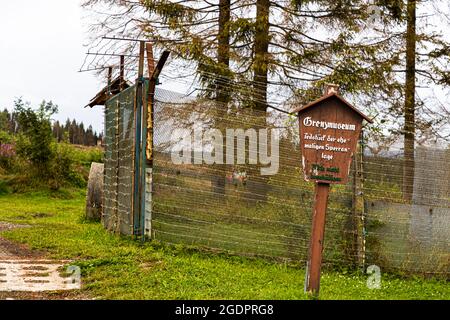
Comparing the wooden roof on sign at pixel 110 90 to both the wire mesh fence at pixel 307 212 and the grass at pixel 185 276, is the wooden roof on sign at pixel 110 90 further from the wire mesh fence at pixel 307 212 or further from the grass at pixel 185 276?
the wire mesh fence at pixel 307 212

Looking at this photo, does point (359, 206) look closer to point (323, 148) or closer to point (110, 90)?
point (323, 148)

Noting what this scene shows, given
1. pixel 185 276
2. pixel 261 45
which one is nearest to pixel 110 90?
pixel 261 45

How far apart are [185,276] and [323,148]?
2.34 meters

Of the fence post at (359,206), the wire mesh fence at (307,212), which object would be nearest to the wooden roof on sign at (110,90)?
the wire mesh fence at (307,212)

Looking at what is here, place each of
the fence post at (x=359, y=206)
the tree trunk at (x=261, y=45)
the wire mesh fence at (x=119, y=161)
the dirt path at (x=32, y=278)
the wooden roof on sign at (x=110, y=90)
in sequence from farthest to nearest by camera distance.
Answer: the tree trunk at (x=261, y=45) → the wooden roof on sign at (x=110, y=90) → the wire mesh fence at (x=119, y=161) → the fence post at (x=359, y=206) → the dirt path at (x=32, y=278)

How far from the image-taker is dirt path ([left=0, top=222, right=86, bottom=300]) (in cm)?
724

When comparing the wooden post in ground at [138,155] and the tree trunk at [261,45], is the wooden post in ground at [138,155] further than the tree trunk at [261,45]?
No

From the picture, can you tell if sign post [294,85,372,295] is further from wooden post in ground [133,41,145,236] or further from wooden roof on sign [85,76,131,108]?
wooden roof on sign [85,76,131,108]

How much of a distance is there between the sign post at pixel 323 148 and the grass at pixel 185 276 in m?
0.59

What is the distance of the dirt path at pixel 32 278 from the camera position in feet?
23.8

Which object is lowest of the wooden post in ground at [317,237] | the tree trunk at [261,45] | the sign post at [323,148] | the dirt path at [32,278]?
the dirt path at [32,278]

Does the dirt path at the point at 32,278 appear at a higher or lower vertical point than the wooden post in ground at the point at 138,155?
lower

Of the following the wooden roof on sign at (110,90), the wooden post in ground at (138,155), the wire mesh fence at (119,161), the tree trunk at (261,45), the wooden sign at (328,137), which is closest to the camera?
the wooden sign at (328,137)
